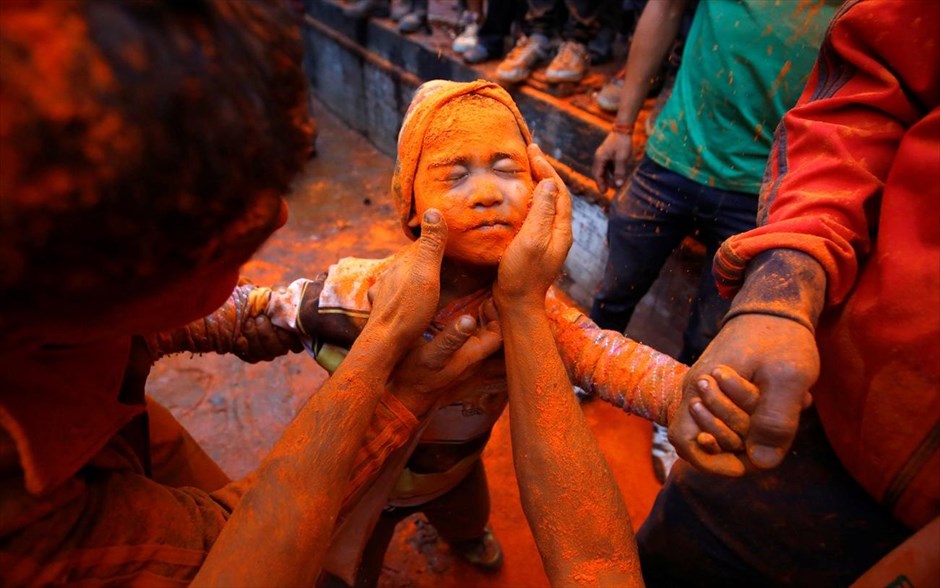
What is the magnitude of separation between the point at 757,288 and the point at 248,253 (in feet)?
4.02

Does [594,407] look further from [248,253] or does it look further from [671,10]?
[248,253]

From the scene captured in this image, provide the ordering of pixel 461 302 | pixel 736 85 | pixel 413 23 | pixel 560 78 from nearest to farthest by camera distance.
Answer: pixel 461 302, pixel 736 85, pixel 560 78, pixel 413 23

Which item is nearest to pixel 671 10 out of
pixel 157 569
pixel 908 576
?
pixel 908 576

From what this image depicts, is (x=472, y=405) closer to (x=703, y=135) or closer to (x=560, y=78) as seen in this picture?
(x=703, y=135)

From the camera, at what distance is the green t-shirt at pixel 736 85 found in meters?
2.42

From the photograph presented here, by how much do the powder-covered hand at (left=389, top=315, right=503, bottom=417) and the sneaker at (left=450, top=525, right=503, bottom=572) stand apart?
154cm

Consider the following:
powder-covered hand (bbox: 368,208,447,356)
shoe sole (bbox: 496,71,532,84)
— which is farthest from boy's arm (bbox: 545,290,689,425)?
shoe sole (bbox: 496,71,532,84)

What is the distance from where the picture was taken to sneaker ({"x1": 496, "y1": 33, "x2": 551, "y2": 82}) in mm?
4695

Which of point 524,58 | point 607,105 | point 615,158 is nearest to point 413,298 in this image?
point 615,158

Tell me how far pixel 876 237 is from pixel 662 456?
229 cm

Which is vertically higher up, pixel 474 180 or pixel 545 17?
Answer: pixel 474 180

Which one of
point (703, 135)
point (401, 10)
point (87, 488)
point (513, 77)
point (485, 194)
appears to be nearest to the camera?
point (87, 488)

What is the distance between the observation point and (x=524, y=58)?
4793 mm

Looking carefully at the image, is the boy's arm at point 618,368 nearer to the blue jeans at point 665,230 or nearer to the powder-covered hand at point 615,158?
the blue jeans at point 665,230
